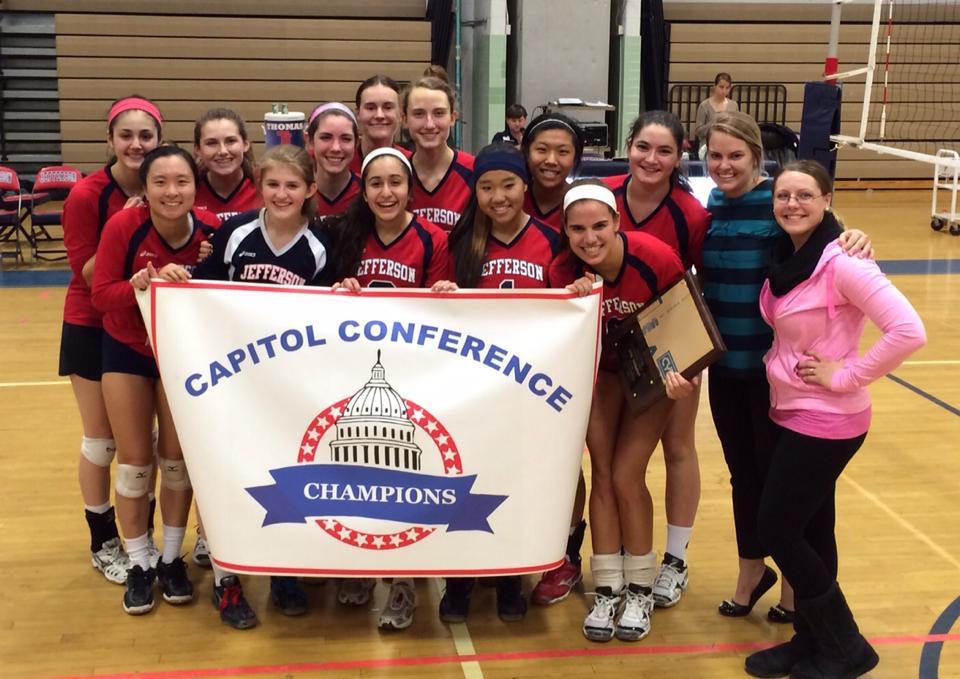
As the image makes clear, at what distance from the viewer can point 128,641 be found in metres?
3.43

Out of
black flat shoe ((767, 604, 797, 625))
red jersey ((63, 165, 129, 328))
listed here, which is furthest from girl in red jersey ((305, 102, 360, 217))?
black flat shoe ((767, 604, 797, 625))

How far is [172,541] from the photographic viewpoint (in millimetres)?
3672

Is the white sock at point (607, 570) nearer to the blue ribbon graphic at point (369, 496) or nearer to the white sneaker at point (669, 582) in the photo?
the white sneaker at point (669, 582)

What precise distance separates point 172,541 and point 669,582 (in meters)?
1.79

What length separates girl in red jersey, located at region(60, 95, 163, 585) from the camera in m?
3.57

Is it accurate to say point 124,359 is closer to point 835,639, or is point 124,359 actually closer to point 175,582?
point 175,582

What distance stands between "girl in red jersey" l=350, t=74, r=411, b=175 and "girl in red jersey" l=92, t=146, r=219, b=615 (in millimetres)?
790

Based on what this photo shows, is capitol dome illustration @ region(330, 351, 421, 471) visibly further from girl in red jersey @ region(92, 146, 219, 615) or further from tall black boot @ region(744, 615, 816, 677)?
tall black boot @ region(744, 615, 816, 677)

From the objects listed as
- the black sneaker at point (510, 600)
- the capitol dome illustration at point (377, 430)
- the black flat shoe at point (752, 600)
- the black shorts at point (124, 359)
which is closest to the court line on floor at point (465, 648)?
the black sneaker at point (510, 600)

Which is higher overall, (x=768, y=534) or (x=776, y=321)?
(x=776, y=321)

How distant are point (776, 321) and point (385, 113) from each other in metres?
1.78

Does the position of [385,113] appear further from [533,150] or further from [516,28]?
[516,28]

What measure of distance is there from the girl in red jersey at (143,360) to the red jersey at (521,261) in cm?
98

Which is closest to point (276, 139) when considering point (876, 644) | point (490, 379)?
point (490, 379)
